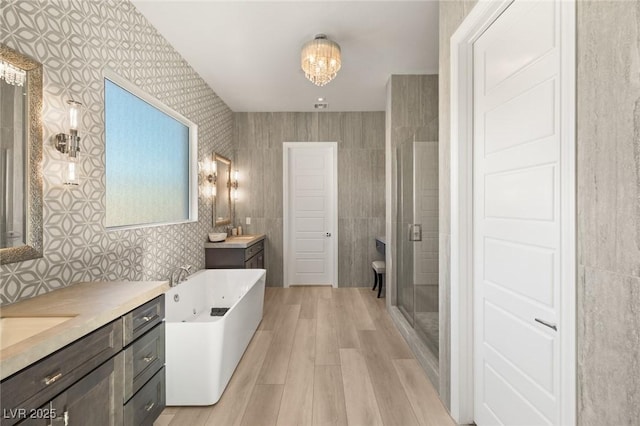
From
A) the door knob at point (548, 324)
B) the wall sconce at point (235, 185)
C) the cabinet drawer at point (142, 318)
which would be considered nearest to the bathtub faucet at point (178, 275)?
the cabinet drawer at point (142, 318)

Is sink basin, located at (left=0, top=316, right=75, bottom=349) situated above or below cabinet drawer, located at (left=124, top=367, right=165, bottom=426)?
above

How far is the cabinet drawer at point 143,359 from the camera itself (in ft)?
4.61

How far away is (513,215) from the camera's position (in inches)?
57.6

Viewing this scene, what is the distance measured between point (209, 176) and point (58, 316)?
285 centimetres

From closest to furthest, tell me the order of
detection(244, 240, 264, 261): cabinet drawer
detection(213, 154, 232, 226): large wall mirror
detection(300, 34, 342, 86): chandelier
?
detection(300, 34, 342, 86): chandelier, detection(244, 240, 264, 261): cabinet drawer, detection(213, 154, 232, 226): large wall mirror

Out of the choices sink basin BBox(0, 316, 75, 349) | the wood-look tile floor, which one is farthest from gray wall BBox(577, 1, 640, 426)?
sink basin BBox(0, 316, 75, 349)

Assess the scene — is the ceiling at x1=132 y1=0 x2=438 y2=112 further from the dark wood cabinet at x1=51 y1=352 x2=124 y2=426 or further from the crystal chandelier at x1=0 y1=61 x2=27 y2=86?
the dark wood cabinet at x1=51 y1=352 x2=124 y2=426

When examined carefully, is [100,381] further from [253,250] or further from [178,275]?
[253,250]

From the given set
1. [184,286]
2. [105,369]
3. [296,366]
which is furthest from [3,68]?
[296,366]

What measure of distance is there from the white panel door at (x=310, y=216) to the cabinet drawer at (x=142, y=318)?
11.3 feet

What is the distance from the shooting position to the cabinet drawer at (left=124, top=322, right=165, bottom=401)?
4.61 ft

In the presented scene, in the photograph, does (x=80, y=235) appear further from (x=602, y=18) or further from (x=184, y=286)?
(x=602, y=18)

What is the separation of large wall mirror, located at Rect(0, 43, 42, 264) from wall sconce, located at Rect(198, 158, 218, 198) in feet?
7.02

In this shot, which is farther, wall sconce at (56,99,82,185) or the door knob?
wall sconce at (56,99,82,185)
